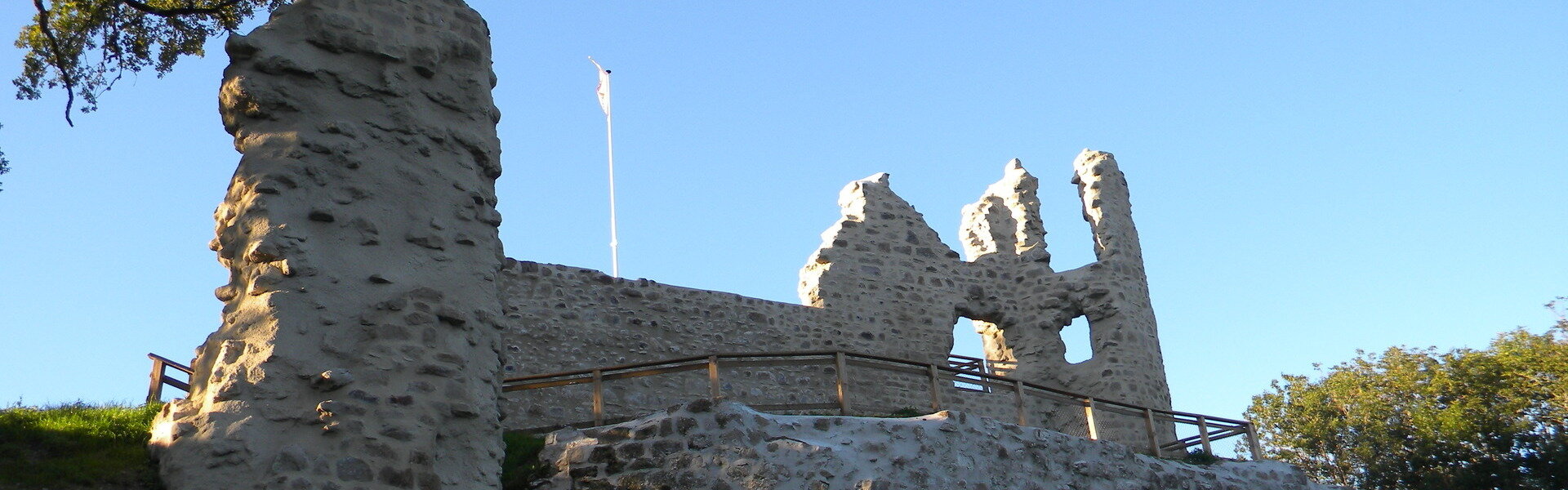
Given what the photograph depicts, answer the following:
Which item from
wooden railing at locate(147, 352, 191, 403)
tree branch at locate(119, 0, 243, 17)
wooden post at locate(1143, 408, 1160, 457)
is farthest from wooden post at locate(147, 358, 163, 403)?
wooden post at locate(1143, 408, 1160, 457)

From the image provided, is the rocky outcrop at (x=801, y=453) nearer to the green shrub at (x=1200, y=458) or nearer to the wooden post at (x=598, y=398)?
the wooden post at (x=598, y=398)

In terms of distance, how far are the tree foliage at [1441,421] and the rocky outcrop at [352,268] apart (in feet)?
54.9

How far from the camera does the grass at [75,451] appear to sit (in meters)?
6.72

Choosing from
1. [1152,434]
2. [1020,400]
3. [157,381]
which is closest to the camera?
[157,381]

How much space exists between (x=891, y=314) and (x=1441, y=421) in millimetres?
9071

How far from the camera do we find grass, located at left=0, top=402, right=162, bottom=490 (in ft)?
22.1

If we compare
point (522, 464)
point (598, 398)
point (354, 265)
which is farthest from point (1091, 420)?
point (354, 265)

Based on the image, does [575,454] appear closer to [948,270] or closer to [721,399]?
[721,399]

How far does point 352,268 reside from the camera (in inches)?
286

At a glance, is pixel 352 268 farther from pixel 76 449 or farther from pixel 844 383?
pixel 844 383

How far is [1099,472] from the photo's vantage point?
12.6 m

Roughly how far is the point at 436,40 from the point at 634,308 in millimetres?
7518

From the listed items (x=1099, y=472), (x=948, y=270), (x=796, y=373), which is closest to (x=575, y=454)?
(x=1099, y=472)

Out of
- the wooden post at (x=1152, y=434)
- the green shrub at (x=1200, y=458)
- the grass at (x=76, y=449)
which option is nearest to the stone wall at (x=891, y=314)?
the green shrub at (x=1200, y=458)
